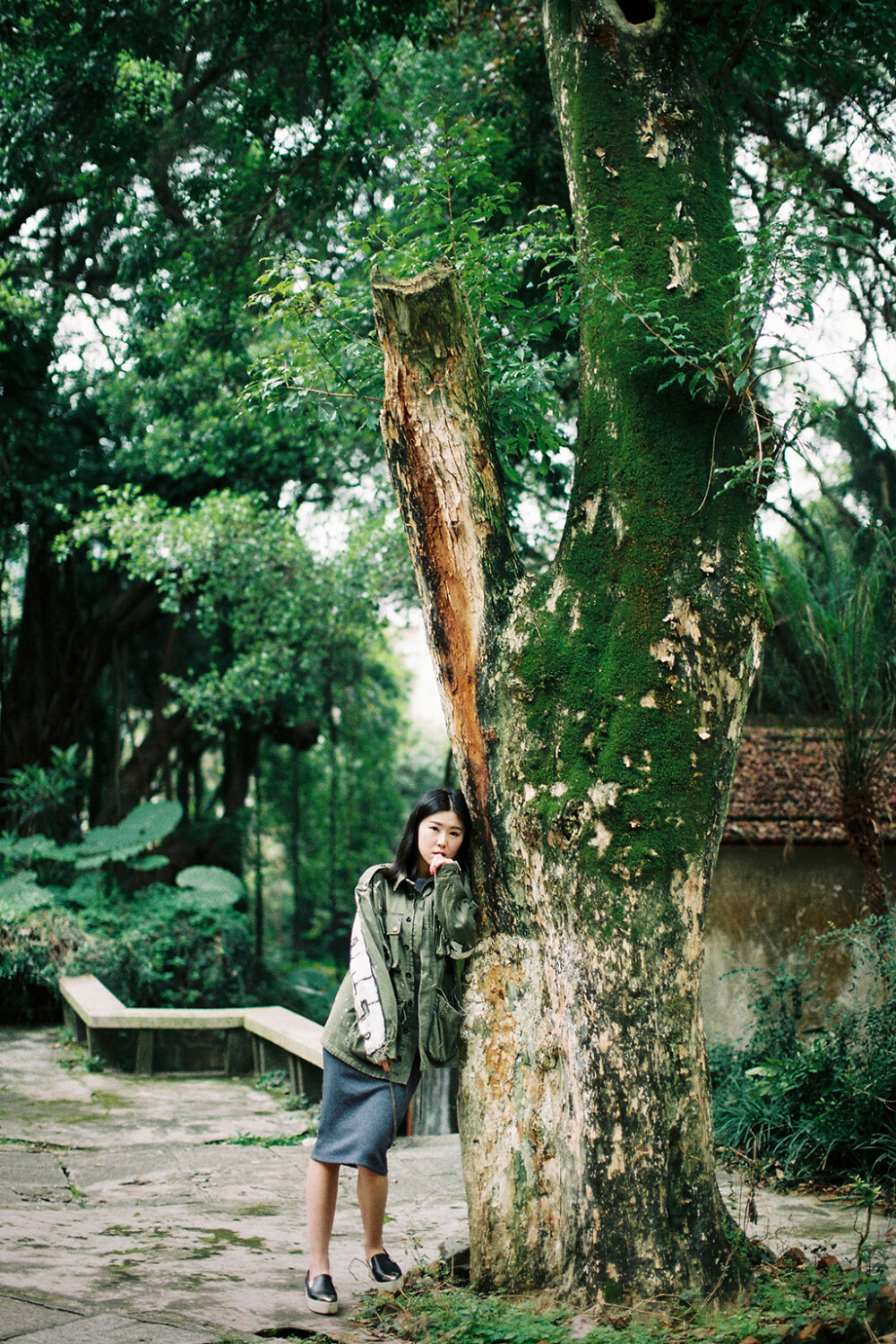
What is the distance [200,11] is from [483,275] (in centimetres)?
514

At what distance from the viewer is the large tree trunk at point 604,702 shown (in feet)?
11.2

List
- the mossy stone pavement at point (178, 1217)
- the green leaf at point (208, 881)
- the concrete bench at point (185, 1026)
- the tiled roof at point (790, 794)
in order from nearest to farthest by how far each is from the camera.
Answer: the mossy stone pavement at point (178, 1217) < the concrete bench at point (185, 1026) < the tiled roof at point (790, 794) < the green leaf at point (208, 881)

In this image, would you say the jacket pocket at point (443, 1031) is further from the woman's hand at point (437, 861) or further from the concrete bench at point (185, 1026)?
the concrete bench at point (185, 1026)

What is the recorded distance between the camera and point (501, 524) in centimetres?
396

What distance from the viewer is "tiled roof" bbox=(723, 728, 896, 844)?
816 cm

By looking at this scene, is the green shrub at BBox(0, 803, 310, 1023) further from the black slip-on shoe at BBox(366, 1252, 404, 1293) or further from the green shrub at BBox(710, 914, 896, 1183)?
the black slip-on shoe at BBox(366, 1252, 404, 1293)

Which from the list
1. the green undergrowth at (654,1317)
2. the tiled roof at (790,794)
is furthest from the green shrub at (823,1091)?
the green undergrowth at (654,1317)

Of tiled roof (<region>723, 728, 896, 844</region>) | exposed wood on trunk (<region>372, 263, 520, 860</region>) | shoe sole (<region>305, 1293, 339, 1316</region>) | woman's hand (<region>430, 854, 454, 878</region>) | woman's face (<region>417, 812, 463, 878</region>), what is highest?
exposed wood on trunk (<region>372, 263, 520, 860</region>)

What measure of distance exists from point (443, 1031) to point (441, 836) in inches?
25.9

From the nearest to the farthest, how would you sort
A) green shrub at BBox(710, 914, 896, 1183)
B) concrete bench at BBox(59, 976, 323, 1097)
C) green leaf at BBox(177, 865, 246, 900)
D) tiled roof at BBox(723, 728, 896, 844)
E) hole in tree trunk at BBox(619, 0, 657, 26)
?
hole in tree trunk at BBox(619, 0, 657, 26) → green shrub at BBox(710, 914, 896, 1183) → concrete bench at BBox(59, 976, 323, 1097) → tiled roof at BBox(723, 728, 896, 844) → green leaf at BBox(177, 865, 246, 900)

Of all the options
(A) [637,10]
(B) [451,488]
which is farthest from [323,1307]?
(A) [637,10]

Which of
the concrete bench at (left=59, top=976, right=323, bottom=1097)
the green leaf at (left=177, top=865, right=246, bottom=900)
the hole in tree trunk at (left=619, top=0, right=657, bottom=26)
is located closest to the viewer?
the hole in tree trunk at (left=619, top=0, right=657, bottom=26)

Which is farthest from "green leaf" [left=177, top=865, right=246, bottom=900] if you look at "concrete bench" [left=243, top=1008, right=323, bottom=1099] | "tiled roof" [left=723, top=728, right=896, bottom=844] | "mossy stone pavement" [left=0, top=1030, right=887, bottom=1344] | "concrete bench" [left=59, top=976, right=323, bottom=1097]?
"tiled roof" [left=723, top=728, right=896, bottom=844]

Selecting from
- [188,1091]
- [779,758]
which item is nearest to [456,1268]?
[188,1091]
